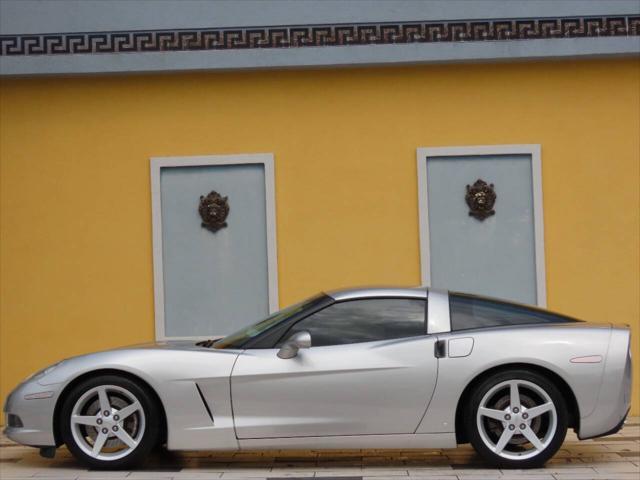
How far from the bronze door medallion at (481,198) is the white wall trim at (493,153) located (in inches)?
12.5

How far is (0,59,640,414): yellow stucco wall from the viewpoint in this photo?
32.0ft

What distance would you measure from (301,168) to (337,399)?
3.39m

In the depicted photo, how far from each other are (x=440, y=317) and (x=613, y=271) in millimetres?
3186

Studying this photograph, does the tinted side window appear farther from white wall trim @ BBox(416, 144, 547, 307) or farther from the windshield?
white wall trim @ BBox(416, 144, 547, 307)

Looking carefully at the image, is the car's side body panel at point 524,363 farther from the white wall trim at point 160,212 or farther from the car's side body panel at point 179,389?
the white wall trim at point 160,212

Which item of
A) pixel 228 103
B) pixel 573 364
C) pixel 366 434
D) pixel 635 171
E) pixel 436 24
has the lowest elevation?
pixel 366 434

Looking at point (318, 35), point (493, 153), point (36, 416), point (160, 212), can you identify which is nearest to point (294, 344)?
point (36, 416)

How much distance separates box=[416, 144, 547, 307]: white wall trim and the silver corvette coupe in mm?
2605

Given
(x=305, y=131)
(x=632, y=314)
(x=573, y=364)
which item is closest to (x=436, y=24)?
(x=305, y=131)

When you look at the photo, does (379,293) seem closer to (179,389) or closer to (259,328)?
(259,328)

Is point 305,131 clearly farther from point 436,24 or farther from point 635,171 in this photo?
point 635,171

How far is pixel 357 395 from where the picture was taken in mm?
6934

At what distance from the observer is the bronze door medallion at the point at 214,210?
977 cm

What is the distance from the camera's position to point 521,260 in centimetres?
974
